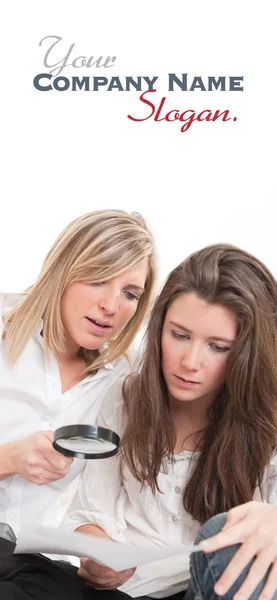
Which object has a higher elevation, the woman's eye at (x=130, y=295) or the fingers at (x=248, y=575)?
the woman's eye at (x=130, y=295)

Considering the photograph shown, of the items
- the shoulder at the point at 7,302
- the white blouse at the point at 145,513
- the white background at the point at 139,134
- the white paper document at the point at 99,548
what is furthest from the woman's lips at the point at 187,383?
the white background at the point at 139,134

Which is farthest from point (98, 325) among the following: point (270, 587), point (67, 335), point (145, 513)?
point (270, 587)

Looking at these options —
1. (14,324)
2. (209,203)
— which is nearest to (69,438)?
(14,324)

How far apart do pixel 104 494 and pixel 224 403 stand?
335mm

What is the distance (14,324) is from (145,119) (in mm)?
1056

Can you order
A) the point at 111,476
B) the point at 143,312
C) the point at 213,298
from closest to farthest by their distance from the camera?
1. the point at 213,298
2. the point at 111,476
3. the point at 143,312

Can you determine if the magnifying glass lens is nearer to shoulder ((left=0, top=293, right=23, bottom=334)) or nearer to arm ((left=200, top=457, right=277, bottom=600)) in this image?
arm ((left=200, top=457, right=277, bottom=600))

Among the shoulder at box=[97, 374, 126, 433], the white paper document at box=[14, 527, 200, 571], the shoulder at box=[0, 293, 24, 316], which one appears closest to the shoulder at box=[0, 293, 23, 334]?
the shoulder at box=[0, 293, 24, 316]

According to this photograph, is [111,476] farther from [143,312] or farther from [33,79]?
[33,79]

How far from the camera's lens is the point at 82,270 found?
6.42 ft

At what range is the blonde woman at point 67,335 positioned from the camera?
1930 mm

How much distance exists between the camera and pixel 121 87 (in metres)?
2.71

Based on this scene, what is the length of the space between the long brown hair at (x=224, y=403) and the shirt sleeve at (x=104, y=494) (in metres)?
0.06

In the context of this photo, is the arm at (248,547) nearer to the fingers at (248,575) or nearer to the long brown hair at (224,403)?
the fingers at (248,575)
